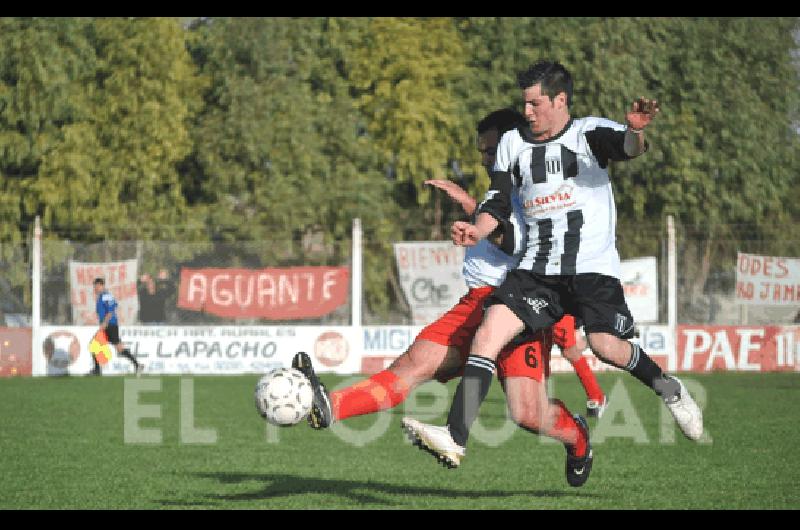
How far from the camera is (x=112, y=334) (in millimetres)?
25141

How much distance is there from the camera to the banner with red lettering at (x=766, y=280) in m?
26.9

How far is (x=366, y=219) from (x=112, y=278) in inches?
495

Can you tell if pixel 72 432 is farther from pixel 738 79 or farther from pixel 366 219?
pixel 738 79

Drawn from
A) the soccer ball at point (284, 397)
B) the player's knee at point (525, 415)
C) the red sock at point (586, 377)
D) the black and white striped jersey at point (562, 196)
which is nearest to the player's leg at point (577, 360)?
the red sock at point (586, 377)

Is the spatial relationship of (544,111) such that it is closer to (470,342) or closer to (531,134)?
(531,134)

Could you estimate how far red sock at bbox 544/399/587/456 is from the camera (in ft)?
28.0

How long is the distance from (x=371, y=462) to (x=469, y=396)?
4006mm

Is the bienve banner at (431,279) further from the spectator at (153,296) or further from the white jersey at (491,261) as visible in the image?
the white jersey at (491,261)

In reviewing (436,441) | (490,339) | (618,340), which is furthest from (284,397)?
(618,340)

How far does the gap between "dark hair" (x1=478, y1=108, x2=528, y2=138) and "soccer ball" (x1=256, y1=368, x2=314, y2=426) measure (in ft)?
6.76

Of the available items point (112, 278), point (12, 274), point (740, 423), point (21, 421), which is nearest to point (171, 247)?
point (112, 278)

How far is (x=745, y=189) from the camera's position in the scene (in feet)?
133

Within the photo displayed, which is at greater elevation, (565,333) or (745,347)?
(565,333)

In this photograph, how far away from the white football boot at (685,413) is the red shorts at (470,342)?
0.80 metres
